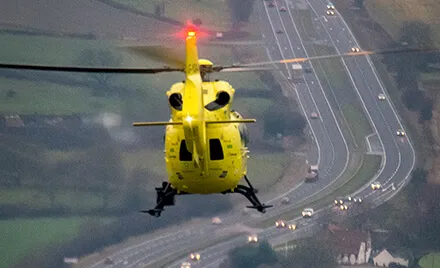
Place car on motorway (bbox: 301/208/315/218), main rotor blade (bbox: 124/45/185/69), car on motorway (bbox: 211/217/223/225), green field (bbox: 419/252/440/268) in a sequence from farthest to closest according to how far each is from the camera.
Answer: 1. car on motorway (bbox: 301/208/315/218)
2. green field (bbox: 419/252/440/268)
3. car on motorway (bbox: 211/217/223/225)
4. main rotor blade (bbox: 124/45/185/69)

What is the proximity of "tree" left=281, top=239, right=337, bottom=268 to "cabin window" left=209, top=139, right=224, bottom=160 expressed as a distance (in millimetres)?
36299

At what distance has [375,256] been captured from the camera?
211 ft

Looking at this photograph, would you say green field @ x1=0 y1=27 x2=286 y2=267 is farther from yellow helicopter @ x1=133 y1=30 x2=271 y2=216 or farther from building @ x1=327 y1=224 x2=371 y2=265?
yellow helicopter @ x1=133 y1=30 x2=271 y2=216

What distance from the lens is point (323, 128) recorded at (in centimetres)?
7644

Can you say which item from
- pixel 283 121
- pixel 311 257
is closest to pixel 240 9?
pixel 283 121

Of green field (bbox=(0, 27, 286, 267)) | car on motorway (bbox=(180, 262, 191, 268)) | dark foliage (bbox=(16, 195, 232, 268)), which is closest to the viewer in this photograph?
dark foliage (bbox=(16, 195, 232, 268))

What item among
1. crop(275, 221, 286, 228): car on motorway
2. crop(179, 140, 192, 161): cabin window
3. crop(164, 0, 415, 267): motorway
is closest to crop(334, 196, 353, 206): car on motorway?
crop(164, 0, 415, 267): motorway

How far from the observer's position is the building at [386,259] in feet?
211

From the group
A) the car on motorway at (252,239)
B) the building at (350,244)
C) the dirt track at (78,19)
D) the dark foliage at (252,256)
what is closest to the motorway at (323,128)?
the car on motorway at (252,239)

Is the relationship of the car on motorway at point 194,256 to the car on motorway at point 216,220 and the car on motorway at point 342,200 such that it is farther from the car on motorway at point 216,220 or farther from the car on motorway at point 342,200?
the car on motorway at point 342,200

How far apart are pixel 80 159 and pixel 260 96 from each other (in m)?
10.6

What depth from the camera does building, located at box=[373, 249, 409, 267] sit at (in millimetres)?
64250

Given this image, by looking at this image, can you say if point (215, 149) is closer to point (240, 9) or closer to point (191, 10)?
point (191, 10)

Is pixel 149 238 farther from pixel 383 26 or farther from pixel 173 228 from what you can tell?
pixel 383 26
